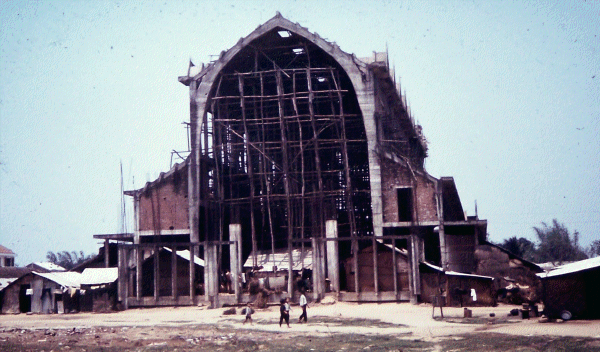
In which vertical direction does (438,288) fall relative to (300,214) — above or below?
below

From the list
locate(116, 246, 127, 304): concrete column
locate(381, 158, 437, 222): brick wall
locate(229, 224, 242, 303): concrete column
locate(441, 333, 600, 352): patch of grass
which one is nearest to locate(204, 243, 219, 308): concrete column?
locate(229, 224, 242, 303): concrete column

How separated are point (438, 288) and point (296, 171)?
11321 millimetres

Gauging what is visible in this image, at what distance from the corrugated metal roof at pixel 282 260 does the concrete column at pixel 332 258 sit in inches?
62.8

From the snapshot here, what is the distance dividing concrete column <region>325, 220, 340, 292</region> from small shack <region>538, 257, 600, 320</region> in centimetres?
1486

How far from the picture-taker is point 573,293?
23.7 metres

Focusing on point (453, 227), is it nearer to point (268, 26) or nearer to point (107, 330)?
point (268, 26)

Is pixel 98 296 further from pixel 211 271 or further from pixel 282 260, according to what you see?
pixel 282 260

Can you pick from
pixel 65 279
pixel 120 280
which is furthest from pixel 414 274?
pixel 65 279

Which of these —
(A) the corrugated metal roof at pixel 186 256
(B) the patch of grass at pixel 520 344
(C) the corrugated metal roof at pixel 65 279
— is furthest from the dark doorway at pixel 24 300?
(B) the patch of grass at pixel 520 344

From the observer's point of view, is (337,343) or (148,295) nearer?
(337,343)

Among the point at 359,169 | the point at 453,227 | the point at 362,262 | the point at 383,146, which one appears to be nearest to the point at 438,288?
the point at 362,262

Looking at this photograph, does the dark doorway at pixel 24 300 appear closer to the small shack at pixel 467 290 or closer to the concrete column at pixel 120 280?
the concrete column at pixel 120 280

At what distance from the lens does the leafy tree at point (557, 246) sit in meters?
92.2

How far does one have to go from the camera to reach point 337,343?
65.1 ft
